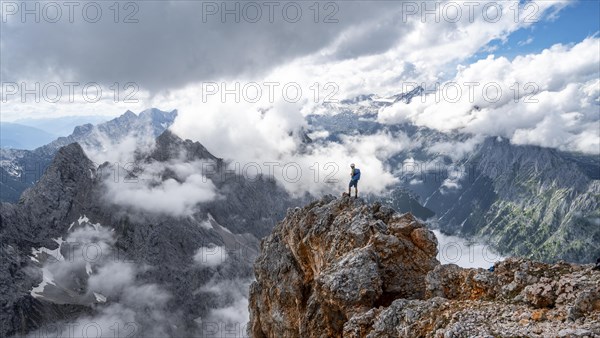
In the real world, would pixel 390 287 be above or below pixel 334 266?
below

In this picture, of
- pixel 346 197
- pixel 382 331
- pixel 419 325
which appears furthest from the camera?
pixel 346 197

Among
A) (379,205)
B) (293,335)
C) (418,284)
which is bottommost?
(293,335)

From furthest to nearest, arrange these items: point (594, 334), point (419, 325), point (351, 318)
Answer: point (351, 318) < point (419, 325) < point (594, 334)

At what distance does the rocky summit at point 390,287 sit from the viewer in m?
21.1

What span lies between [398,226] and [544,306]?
19810mm

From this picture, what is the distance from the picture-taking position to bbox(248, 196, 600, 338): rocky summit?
21.1 metres

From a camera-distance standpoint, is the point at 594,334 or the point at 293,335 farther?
the point at 293,335

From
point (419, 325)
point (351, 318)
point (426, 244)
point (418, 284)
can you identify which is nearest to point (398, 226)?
point (426, 244)

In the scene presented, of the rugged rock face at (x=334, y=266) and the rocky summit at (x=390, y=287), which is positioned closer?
the rocky summit at (x=390, y=287)

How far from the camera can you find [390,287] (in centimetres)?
3453

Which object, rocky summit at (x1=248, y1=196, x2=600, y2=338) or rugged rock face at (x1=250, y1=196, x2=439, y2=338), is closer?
rocky summit at (x1=248, y1=196, x2=600, y2=338)

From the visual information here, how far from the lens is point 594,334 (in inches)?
690

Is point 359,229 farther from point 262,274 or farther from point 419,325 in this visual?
point 262,274

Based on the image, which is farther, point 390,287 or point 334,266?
point 334,266
